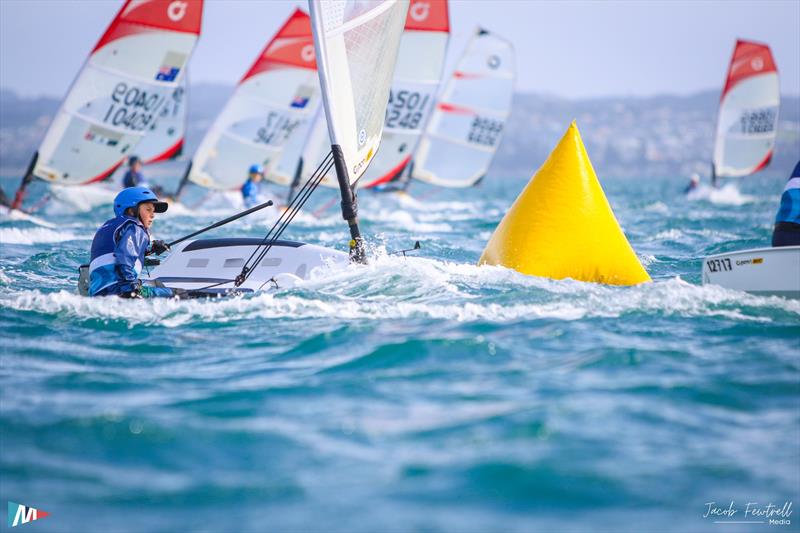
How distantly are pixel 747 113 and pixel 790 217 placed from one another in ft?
83.6

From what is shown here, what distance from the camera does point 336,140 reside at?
294 inches

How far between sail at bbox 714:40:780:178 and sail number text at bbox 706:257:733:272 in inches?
977

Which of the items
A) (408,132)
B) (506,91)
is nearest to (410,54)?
(408,132)

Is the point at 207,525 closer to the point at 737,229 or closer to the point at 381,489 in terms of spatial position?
the point at 381,489

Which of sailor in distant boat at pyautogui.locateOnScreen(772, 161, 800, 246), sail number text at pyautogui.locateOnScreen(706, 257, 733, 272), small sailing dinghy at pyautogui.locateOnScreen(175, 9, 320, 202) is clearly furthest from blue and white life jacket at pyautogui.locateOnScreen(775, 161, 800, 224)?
small sailing dinghy at pyautogui.locateOnScreen(175, 9, 320, 202)

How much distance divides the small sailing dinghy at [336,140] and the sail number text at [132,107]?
456 inches

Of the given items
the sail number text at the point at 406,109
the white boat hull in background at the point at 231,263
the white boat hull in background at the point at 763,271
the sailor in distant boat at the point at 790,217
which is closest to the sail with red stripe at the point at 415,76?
the sail number text at the point at 406,109

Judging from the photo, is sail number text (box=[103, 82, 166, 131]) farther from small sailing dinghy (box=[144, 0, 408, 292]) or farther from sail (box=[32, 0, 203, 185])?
small sailing dinghy (box=[144, 0, 408, 292])

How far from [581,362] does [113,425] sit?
2.49 metres

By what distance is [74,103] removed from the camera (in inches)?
725

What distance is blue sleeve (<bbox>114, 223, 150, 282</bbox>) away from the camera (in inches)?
255

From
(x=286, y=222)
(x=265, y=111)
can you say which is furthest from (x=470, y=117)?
(x=286, y=222)

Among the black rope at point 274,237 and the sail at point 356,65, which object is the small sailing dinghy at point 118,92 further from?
the black rope at point 274,237

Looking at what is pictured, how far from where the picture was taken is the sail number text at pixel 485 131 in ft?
78.4
